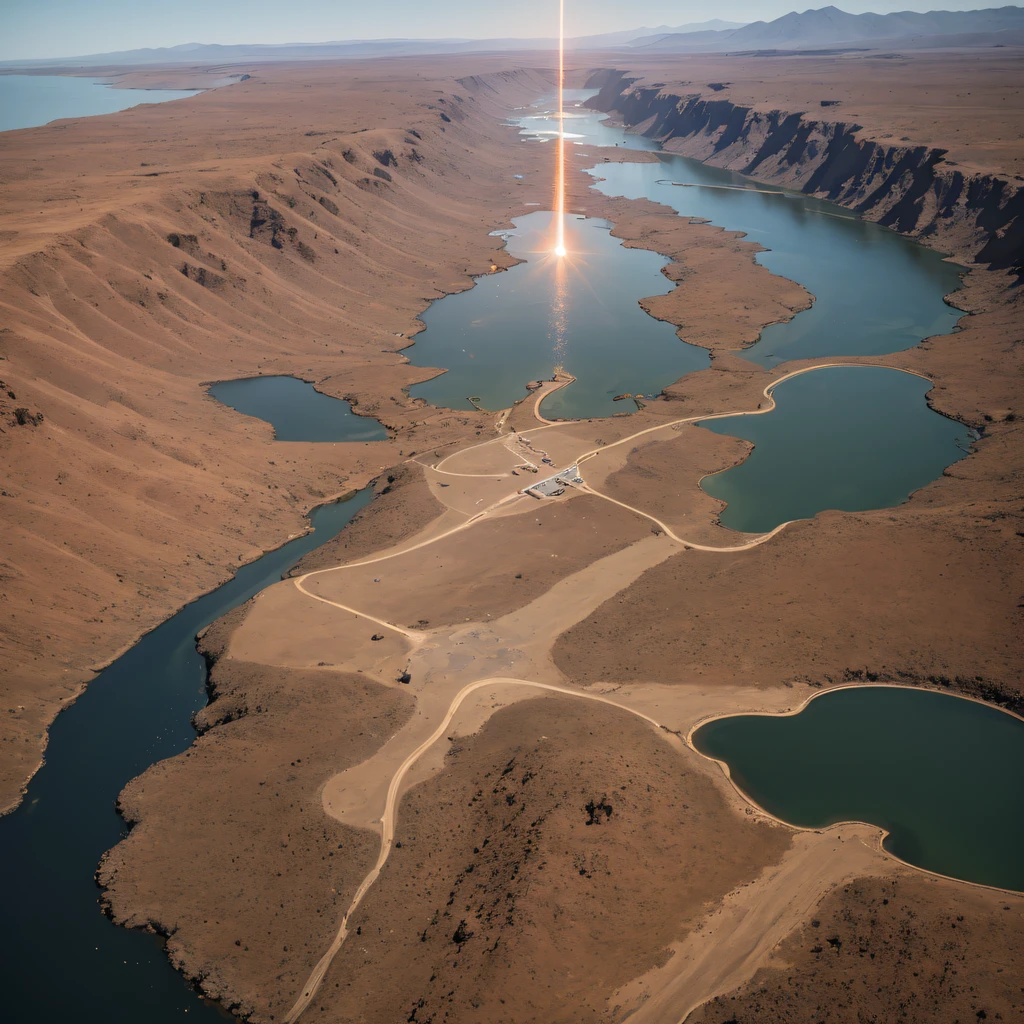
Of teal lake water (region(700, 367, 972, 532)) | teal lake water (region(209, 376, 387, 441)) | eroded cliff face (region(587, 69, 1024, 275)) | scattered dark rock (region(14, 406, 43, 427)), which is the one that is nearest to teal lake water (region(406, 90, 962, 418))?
eroded cliff face (region(587, 69, 1024, 275))

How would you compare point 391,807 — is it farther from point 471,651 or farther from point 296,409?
point 296,409

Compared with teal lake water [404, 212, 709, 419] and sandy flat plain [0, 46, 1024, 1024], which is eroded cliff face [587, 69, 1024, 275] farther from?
teal lake water [404, 212, 709, 419]

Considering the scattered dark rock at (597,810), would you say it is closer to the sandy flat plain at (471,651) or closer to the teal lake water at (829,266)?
the sandy flat plain at (471,651)

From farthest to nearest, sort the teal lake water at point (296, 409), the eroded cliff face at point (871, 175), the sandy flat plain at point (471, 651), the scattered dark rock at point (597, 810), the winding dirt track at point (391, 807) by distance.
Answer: the eroded cliff face at point (871, 175)
the teal lake water at point (296, 409)
the scattered dark rock at point (597, 810)
the winding dirt track at point (391, 807)
the sandy flat plain at point (471, 651)

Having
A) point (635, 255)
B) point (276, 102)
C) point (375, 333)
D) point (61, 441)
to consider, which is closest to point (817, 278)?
point (635, 255)

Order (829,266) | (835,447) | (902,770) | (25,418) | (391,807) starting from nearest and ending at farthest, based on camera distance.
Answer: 1. (391,807)
2. (902,770)
3. (25,418)
4. (835,447)
5. (829,266)

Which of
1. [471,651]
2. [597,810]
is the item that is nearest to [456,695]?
[471,651]

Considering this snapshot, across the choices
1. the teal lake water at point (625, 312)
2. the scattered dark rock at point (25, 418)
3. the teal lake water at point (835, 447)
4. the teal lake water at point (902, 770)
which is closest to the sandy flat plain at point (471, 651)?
the scattered dark rock at point (25, 418)

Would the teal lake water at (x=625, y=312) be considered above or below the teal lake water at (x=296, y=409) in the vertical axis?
above
